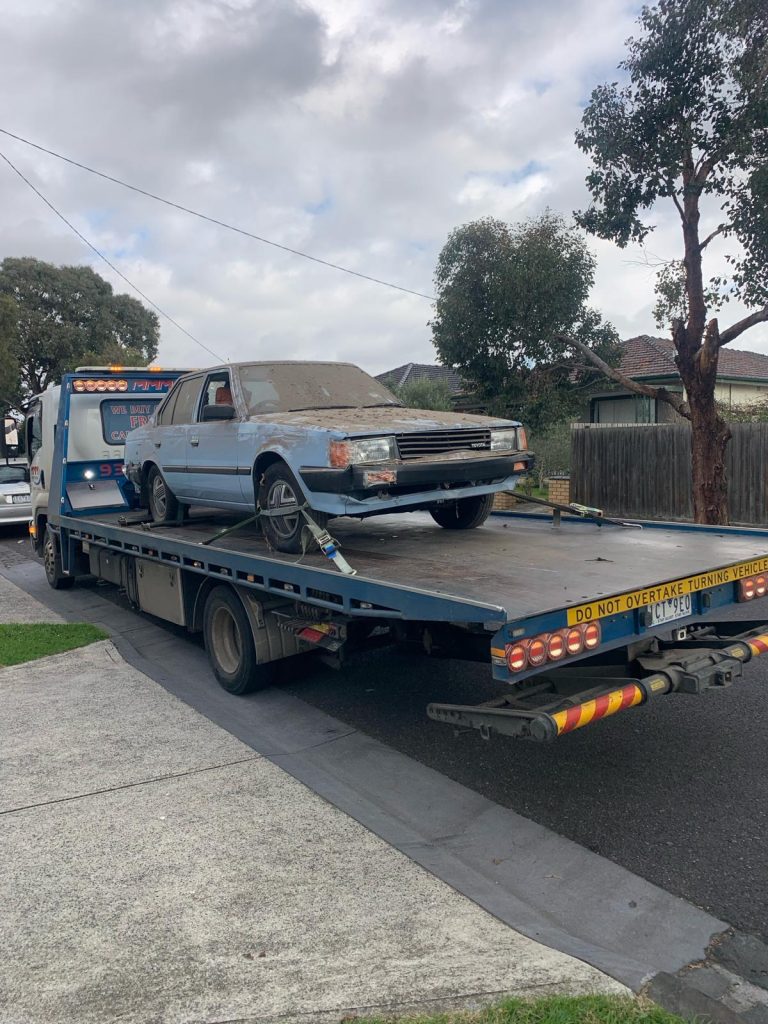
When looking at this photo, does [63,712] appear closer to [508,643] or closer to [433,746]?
[433,746]

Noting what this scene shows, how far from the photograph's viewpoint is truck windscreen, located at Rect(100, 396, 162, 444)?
10.5m

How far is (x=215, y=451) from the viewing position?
22.8 ft

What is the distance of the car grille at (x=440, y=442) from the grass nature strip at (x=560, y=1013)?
3512 mm

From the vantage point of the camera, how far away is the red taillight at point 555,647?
390 centimetres

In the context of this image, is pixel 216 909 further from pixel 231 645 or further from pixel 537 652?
pixel 231 645

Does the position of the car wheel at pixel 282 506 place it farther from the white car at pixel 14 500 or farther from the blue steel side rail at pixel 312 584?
the white car at pixel 14 500

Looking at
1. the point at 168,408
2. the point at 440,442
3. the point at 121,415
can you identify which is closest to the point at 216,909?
the point at 440,442

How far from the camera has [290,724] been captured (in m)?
5.88

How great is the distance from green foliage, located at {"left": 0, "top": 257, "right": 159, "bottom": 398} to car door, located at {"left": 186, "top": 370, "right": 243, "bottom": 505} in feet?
87.3

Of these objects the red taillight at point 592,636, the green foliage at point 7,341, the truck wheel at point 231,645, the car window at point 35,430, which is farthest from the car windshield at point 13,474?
the red taillight at point 592,636

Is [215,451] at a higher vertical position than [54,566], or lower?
higher

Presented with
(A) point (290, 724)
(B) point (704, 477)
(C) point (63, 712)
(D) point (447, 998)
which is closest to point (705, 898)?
(D) point (447, 998)

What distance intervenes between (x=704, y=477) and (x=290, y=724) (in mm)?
8993

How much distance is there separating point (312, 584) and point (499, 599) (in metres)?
1.34
